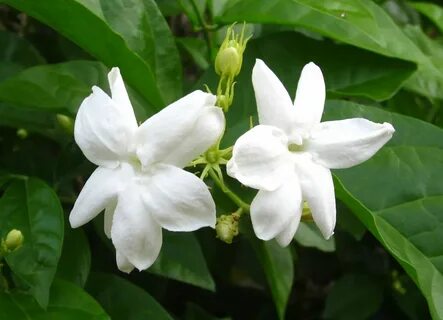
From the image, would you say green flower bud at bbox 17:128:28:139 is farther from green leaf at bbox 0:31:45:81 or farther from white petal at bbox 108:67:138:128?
white petal at bbox 108:67:138:128

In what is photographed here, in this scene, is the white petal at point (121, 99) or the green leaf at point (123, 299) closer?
the white petal at point (121, 99)

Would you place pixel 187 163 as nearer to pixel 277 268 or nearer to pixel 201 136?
pixel 201 136

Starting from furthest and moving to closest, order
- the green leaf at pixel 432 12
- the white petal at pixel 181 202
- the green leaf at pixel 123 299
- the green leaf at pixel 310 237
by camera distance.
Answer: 1. the green leaf at pixel 432 12
2. the green leaf at pixel 310 237
3. the green leaf at pixel 123 299
4. the white petal at pixel 181 202

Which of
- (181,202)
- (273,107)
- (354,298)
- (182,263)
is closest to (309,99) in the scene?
(273,107)

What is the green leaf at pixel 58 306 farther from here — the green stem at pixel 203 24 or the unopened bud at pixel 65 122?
the green stem at pixel 203 24

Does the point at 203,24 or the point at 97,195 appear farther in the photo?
the point at 203,24

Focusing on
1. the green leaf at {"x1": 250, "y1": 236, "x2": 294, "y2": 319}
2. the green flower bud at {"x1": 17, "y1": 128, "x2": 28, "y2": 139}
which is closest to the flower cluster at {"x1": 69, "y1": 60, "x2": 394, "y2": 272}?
the green leaf at {"x1": 250, "y1": 236, "x2": 294, "y2": 319}

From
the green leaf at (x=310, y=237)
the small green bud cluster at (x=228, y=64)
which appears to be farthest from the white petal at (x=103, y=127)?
the green leaf at (x=310, y=237)

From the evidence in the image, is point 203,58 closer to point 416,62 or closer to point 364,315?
point 416,62
